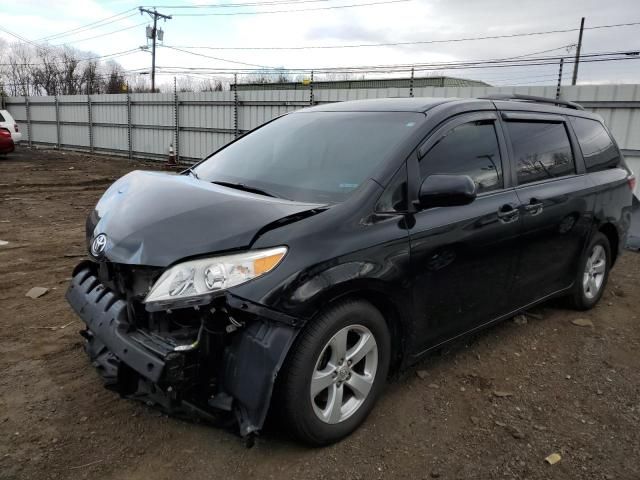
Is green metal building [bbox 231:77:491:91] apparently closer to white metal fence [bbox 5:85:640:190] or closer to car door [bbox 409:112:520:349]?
white metal fence [bbox 5:85:640:190]

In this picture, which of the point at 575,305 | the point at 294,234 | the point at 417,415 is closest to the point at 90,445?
the point at 294,234

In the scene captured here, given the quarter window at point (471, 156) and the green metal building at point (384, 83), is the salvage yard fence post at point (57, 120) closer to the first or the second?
the green metal building at point (384, 83)

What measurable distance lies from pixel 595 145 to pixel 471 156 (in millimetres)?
1912

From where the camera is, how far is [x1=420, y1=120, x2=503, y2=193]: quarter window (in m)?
3.02

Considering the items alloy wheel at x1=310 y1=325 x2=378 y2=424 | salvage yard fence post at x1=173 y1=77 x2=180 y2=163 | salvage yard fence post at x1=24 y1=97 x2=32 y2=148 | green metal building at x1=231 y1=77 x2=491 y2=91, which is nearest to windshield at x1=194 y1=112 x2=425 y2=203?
alloy wheel at x1=310 y1=325 x2=378 y2=424

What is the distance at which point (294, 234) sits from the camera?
7.72ft

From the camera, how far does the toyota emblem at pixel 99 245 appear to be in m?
2.62

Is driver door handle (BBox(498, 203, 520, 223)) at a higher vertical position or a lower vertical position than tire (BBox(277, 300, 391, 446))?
higher

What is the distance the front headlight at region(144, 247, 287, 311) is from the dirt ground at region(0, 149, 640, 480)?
32.6 inches

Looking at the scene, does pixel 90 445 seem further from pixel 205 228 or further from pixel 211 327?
pixel 205 228

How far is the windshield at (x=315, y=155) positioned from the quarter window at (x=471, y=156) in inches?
Answer: 8.7

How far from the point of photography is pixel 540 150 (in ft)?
12.6

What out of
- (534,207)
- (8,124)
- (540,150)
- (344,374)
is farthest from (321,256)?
(8,124)

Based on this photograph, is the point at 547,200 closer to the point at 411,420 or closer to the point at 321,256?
the point at 411,420
